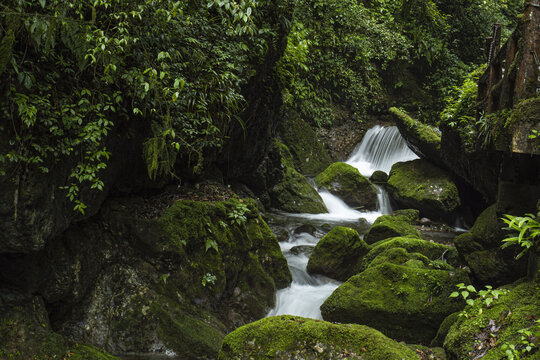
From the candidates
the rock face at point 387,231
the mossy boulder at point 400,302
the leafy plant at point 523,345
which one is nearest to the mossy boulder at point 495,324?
the leafy plant at point 523,345

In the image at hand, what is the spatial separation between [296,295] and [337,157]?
42.7 feet

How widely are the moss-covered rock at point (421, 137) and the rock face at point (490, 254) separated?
24.0ft

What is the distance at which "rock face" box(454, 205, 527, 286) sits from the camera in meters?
5.54

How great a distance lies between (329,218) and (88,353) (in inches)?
382

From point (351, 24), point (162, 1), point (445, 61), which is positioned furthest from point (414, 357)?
point (445, 61)

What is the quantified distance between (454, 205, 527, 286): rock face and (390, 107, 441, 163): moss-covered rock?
731 cm

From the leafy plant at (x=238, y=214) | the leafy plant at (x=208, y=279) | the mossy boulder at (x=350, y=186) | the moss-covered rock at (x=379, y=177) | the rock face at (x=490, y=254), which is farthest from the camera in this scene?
the moss-covered rock at (x=379, y=177)

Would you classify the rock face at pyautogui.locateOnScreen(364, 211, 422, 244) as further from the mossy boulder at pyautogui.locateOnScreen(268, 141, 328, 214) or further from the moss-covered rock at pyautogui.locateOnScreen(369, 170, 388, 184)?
the moss-covered rock at pyautogui.locateOnScreen(369, 170, 388, 184)

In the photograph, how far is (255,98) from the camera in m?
9.70

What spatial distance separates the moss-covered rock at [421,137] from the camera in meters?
13.5

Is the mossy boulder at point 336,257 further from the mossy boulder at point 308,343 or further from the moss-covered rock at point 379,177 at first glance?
the moss-covered rock at point 379,177

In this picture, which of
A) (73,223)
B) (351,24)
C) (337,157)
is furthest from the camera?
(337,157)

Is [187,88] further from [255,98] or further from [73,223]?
[255,98]

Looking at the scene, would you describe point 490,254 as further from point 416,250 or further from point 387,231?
point 387,231
